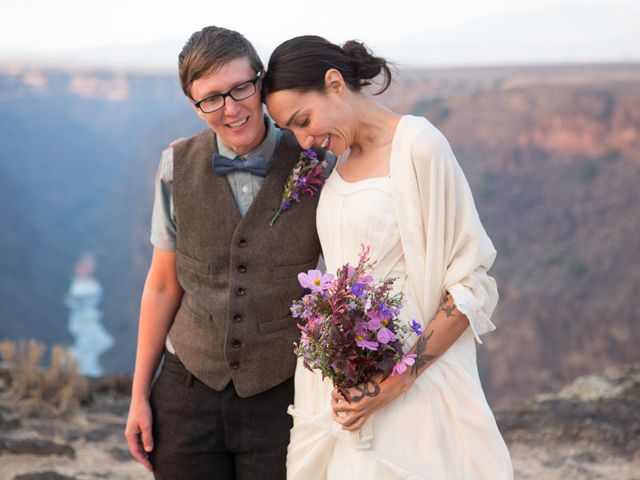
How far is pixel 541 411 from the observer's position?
6508 mm

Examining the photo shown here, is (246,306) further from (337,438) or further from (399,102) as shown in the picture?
(399,102)

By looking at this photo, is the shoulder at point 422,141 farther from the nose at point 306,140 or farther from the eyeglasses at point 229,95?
the eyeglasses at point 229,95

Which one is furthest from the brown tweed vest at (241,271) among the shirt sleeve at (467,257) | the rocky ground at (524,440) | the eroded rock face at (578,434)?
the eroded rock face at (578,434)

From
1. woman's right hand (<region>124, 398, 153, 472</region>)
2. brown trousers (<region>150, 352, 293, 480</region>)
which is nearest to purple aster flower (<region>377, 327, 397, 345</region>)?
brown trousers (<region>150, 352, 293, 480</region>)

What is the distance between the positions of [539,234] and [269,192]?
2579 centimetres

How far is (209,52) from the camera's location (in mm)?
2211

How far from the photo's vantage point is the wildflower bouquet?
1.91 metres

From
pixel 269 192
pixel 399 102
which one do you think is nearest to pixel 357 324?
pixel 269 192

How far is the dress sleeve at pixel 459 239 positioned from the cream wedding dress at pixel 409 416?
123 mm

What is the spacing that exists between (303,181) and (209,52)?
455 millimetres

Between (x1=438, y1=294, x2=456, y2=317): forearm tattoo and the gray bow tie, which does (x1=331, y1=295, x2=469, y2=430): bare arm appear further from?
the gray bow tie

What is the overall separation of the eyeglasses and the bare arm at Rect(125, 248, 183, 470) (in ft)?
1.70

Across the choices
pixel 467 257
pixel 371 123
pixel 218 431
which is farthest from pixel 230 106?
pixel 218 431

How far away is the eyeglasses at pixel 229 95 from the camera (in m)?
2.23
